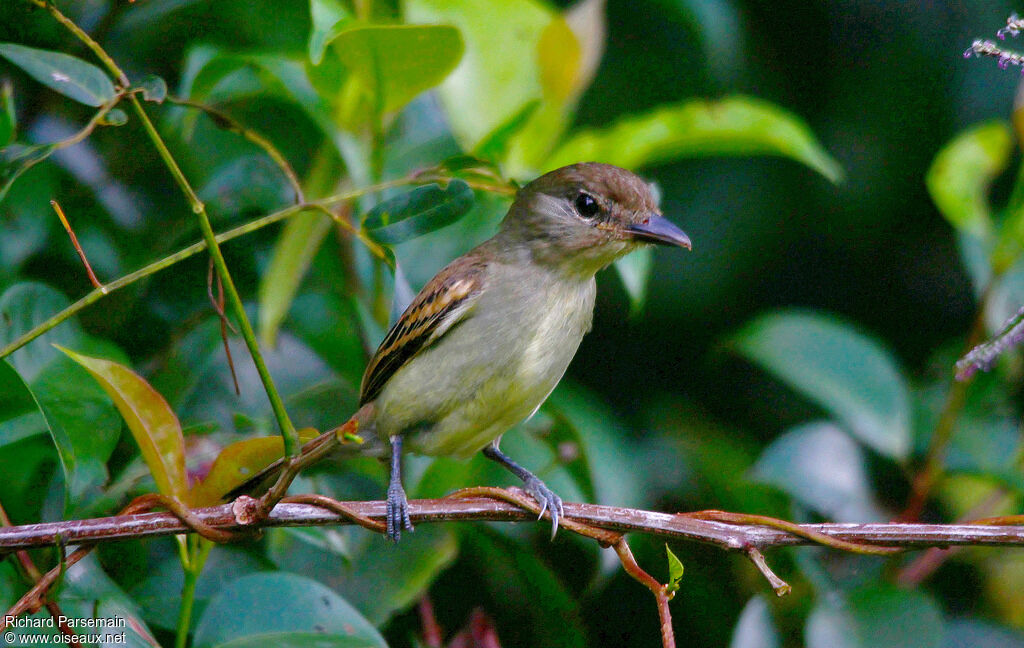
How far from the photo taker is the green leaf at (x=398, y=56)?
2543 mm

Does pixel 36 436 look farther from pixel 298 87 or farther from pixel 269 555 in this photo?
pixel 298 87

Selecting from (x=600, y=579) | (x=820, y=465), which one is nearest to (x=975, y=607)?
(x=820, y=465)

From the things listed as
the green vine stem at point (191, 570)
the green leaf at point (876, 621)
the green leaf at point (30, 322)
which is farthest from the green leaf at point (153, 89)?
the green leaf at point (876, 621)

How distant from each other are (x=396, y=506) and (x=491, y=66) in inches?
61.2

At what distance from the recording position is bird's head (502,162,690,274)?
272cm

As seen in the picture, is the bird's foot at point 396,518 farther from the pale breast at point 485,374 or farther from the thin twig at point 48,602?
the thin twig at point 48,602

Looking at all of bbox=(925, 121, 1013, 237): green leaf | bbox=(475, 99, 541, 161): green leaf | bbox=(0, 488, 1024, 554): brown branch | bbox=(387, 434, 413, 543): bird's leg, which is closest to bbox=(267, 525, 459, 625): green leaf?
bbox=(387, 434, 413, 543): bird's leg

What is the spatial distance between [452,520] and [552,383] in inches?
28.0

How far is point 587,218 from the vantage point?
2.81 metres

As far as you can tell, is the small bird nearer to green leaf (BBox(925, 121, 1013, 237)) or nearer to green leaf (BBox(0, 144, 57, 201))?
green leaf (BBox(0, 144, 57, 201))

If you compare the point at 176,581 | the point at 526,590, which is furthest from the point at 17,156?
the point at 526,590

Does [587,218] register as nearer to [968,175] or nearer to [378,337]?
[378,337]

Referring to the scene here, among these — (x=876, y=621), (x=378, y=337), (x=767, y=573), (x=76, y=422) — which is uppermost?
(x=378, y=337)

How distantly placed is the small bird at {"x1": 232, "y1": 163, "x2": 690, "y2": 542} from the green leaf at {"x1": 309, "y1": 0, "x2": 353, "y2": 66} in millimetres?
680
